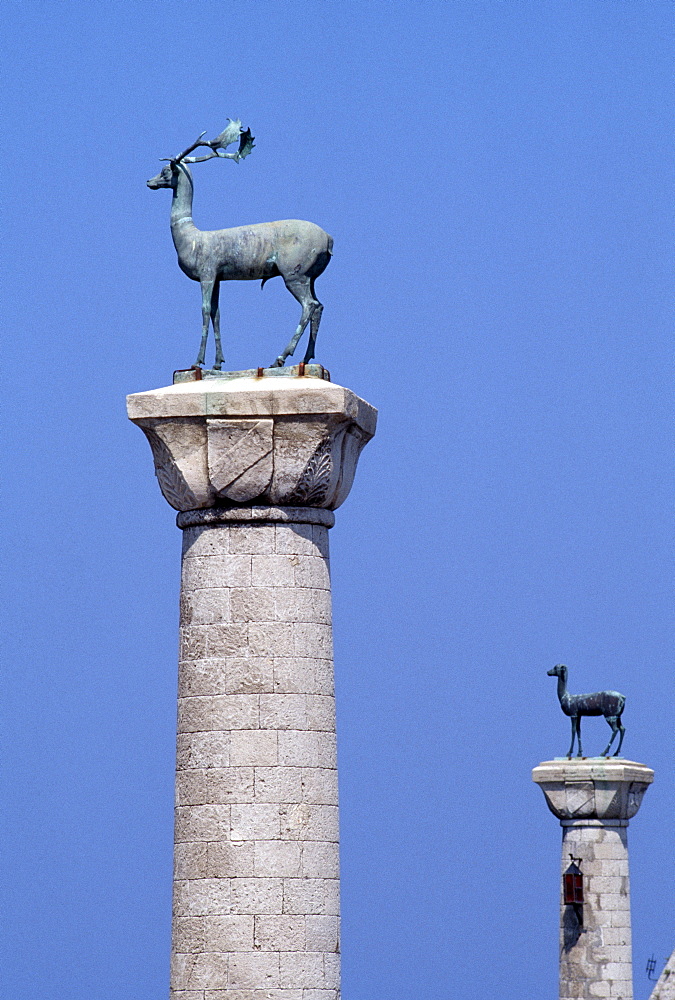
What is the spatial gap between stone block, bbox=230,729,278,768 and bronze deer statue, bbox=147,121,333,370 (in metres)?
3.05

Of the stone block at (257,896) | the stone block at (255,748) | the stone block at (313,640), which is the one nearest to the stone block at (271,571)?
the stone block at (313,640)

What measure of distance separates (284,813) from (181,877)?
982 millimetres

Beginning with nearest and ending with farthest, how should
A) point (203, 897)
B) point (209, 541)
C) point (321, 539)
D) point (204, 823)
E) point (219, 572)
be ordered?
point (203, 897)
point (204, 823)
point (219, 572)
point (209, 541)
point (321, 539)

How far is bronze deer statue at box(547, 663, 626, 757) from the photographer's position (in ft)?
115

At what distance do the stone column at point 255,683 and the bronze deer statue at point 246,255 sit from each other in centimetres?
87

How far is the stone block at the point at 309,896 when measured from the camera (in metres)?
16.1

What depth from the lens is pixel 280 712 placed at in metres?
16.4

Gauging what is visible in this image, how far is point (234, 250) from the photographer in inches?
697

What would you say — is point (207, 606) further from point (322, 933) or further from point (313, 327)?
point (322, 933)

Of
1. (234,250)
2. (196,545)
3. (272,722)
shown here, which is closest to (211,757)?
(272,722)

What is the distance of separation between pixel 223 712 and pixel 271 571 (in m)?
1.16

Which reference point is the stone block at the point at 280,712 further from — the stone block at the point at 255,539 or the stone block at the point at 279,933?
the stone block at the point at 279,933

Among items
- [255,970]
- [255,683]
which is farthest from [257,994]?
[255,683]

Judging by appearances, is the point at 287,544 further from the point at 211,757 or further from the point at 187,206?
the point at 187,206
